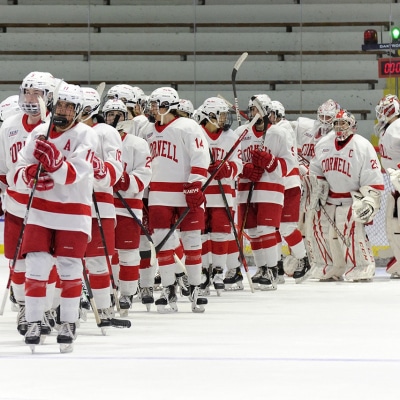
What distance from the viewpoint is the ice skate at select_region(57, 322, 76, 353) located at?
4.50 metres

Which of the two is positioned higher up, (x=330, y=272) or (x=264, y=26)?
(x=264, y=26)

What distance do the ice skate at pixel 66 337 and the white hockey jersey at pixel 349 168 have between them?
3.99 m

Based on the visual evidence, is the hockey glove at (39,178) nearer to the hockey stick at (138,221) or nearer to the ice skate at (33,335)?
the ice skate at (33,335)

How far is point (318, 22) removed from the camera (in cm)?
1222

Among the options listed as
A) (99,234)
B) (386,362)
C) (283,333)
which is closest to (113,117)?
(99,234)

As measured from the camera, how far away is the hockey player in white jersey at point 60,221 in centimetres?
450

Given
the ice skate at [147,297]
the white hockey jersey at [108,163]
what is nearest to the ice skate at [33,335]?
the white hockey jersey at [108,163]

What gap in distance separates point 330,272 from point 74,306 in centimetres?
406

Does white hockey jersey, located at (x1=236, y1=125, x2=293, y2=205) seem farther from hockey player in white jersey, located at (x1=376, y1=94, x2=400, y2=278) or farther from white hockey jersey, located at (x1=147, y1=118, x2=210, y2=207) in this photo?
white hockey jersey, located at (x1=147, y1=118, x2=210, y2=207)

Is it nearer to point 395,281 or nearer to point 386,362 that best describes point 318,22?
point 395,281

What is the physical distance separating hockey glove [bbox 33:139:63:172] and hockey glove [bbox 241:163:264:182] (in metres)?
3.35

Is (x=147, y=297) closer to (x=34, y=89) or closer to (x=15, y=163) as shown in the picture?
(x=15, y=163)

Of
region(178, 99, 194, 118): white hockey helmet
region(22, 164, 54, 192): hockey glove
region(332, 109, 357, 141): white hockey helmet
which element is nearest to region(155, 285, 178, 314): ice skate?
region(178, 99, 194, 118): white hockey helmet

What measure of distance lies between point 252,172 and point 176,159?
1.44 metres
